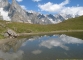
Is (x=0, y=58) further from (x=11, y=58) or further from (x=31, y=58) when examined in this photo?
→ (x=31, y=58)

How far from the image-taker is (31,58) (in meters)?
43.1

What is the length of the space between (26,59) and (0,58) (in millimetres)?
7478

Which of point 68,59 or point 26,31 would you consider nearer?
point 68,59

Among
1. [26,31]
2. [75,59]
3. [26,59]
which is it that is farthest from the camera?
[26,31]

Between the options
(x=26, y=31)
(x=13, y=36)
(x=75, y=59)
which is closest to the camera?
(x=75, y=59)

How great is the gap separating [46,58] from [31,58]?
3973 mm

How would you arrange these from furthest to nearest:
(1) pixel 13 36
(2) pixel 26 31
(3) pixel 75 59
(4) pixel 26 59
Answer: (2) pixel 26 31
(1) pixel 13 36
(4) pixel 26 59
(3) pixel 75 59

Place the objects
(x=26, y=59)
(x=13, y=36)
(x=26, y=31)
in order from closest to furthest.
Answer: (x=26, y=59) < (x=13, y=36) < (x=26, y=31)

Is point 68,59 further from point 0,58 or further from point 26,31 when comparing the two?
point 26,31

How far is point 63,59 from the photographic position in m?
40.5

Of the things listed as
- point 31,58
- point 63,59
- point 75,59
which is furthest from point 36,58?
point 75,59

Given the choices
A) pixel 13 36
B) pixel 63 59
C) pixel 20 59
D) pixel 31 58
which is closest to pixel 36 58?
pixel 31 58

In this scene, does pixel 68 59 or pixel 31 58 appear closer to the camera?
pixel 68 59

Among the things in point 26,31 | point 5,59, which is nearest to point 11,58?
point 5,59
